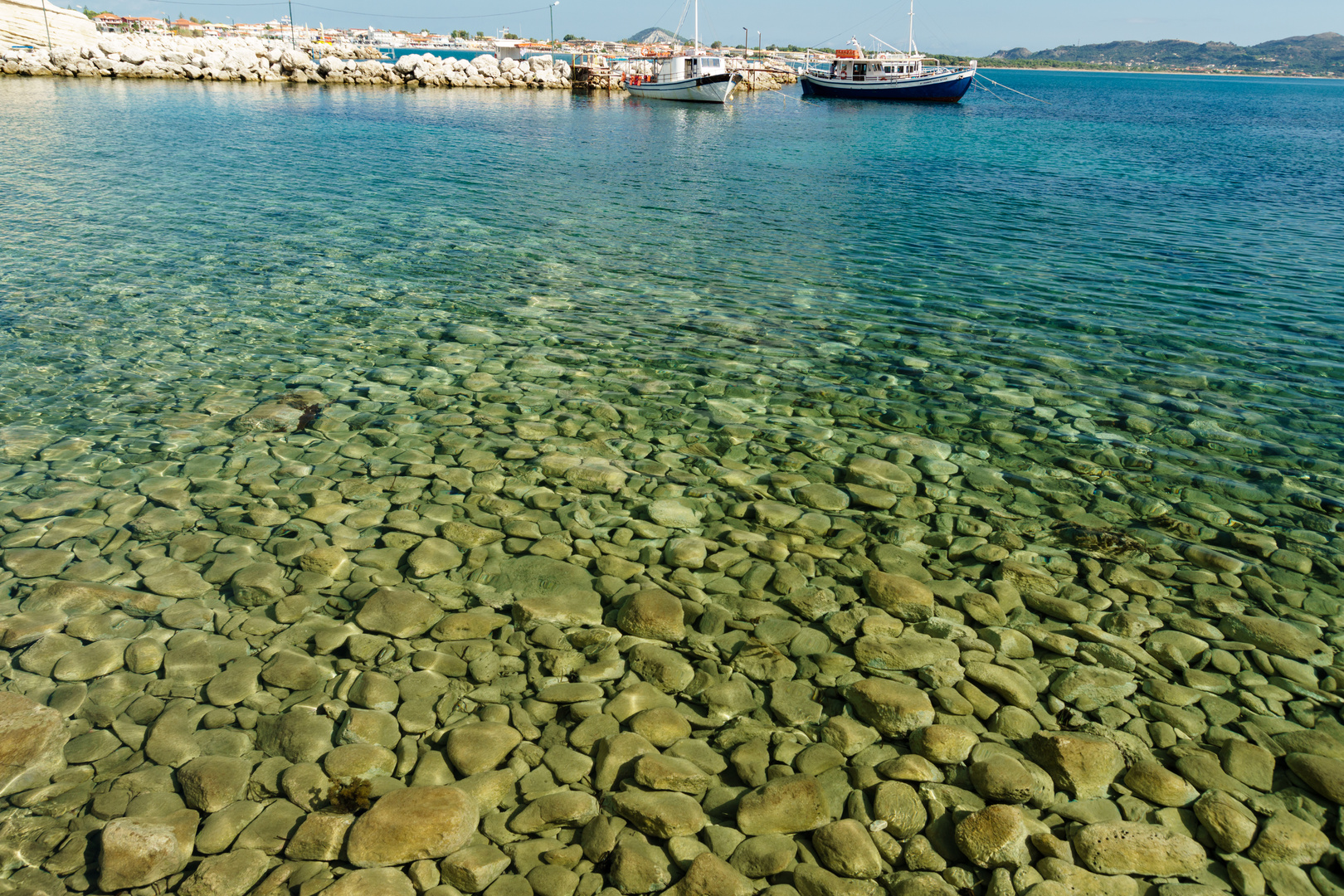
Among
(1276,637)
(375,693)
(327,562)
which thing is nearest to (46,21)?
(327,562)

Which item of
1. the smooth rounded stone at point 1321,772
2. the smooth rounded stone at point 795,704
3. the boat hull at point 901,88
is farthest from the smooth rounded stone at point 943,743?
the boat hull at point 901,88

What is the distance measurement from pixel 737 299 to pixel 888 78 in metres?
79.2

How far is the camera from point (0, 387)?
8477 mm

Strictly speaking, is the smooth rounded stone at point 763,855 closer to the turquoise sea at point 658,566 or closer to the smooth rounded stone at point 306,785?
the turquoise sea at point 658,566

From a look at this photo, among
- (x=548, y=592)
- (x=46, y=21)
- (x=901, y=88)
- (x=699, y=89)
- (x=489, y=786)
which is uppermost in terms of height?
(x=46, y=21)

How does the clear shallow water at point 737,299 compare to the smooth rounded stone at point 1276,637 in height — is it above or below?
above

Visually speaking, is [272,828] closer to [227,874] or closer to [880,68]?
[227,874]

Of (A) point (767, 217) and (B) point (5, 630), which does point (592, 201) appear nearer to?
(A) point (767, 217)

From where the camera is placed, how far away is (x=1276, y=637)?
17.3ft

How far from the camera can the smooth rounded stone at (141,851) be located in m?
3.44

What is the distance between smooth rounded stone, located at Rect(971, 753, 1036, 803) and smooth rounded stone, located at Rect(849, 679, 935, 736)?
41 centimetres

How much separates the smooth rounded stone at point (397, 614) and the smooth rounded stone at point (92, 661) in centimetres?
139

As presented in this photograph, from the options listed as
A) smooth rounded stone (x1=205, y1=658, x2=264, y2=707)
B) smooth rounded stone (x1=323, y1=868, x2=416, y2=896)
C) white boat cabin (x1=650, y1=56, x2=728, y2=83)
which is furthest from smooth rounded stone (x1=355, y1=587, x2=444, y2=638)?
white boat cabin (x1=650, y1=56, x2=728, y2=83)

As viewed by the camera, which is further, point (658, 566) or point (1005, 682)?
point (658, 566)
